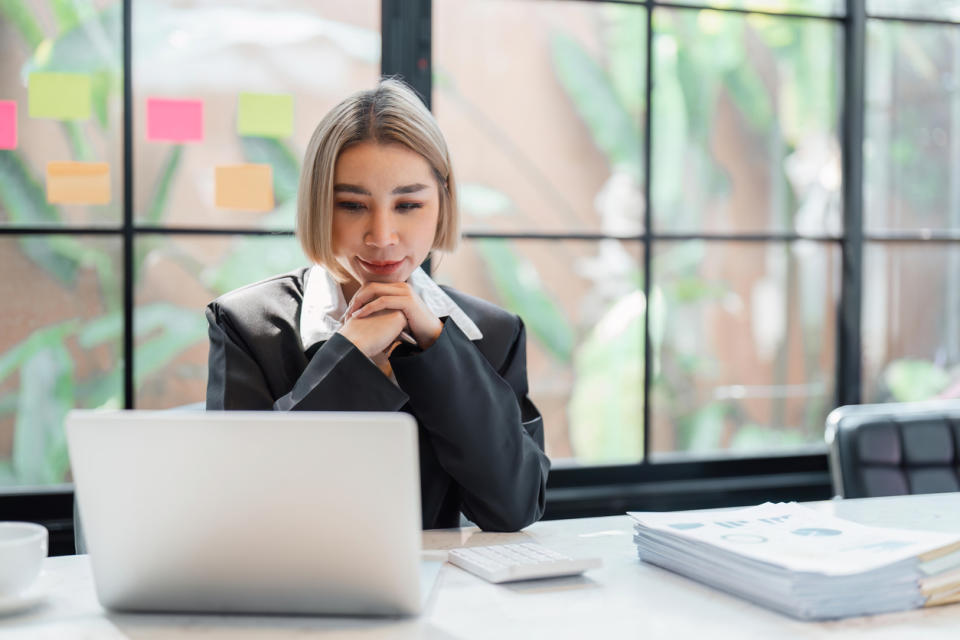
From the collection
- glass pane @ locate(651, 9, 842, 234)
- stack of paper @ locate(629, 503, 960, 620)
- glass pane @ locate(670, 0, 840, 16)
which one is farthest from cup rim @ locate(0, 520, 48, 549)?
glass pane @ locate(670, 0, 840, 16)

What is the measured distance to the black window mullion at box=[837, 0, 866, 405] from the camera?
3074 mm

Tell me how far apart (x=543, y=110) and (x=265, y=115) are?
794 millimetres

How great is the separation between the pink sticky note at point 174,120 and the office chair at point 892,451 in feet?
5.54

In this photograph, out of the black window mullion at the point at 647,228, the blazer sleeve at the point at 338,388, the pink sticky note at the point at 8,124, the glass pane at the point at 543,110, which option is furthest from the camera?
the black window mullion at the point at 647,228

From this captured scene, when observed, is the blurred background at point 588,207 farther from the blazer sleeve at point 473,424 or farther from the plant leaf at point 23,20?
the blazer sleeve at point 473,424

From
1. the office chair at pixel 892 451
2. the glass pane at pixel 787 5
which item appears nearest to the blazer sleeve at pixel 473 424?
the office chair at pixel 892 451

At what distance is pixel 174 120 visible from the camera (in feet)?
8.26

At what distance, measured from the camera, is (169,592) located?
98 cm

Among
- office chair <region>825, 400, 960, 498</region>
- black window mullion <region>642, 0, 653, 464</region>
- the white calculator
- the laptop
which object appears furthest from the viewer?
black window mullion <region>642, 0, 653, 464</region>

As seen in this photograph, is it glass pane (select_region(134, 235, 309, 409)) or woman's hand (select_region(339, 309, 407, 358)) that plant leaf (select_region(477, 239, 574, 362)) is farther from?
woman's hand (select_region(339, 309, 407, 358))

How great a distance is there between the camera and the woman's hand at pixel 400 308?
157 centimetres

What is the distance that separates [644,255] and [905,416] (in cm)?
110

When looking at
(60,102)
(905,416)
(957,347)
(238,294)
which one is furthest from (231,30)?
(957,347)

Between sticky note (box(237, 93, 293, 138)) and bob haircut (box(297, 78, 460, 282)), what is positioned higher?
sticky note (box(237, 93, 293, 138))
